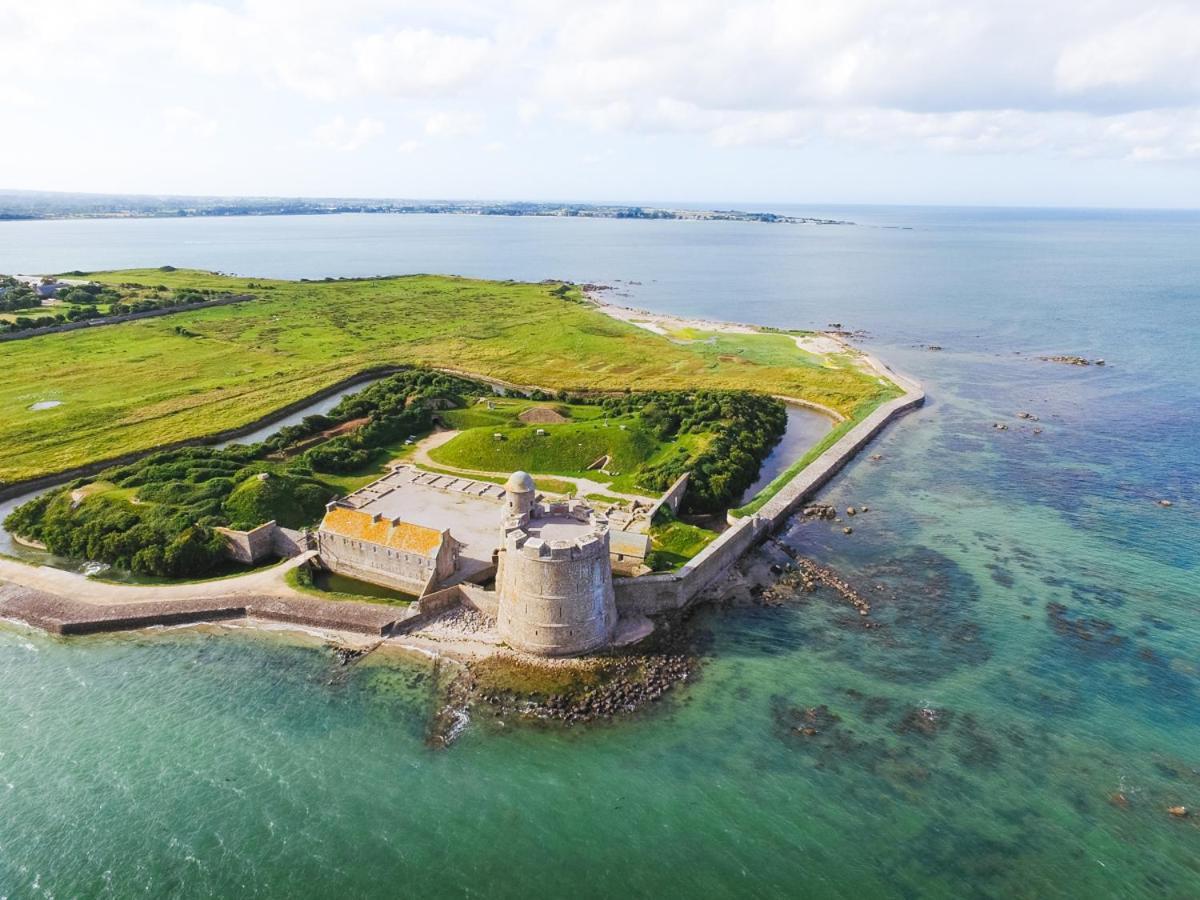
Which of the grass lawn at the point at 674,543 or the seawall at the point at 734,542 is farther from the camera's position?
the grass lawn at the point at 674,543

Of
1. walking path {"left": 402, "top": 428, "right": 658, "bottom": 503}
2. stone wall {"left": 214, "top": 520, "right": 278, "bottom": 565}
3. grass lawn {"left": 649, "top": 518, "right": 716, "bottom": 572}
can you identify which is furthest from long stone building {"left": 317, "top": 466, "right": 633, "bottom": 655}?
stone wall {"left": 214, "top": 520, "right": 278, "bottom": 565}

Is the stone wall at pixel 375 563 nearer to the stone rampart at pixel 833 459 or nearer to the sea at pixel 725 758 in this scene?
the sea at pixel 725 758

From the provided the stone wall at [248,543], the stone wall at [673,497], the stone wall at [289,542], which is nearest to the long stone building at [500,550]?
the stone wall at [289,542]

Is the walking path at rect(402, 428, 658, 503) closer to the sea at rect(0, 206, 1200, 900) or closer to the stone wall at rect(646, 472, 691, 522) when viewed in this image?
the stone wall at rect(646, 472, 691, 522)

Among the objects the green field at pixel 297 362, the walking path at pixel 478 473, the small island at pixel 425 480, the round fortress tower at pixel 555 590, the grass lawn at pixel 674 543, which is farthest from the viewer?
the green field at pixel 297 362

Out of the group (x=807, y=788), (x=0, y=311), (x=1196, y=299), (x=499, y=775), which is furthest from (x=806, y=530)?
(x=1196, y=299)

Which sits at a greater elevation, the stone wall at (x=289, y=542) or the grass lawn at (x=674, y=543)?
the grass lawn at (x=674, y=543)

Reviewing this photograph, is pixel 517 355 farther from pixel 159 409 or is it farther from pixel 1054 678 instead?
pixel 1054 678
